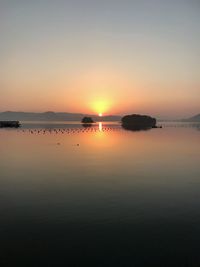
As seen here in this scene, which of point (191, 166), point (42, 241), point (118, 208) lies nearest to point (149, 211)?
point (118, 208)

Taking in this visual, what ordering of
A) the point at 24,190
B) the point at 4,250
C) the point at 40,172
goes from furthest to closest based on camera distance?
the point at 40,172 → the point at 24,190 → the point at 4,250

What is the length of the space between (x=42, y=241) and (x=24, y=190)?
1231 cm

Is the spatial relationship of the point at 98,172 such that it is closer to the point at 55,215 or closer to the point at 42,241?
the point at 55,215

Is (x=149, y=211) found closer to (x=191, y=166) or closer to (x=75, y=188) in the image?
(x=75, y=188)

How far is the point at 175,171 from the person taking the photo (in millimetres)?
39625

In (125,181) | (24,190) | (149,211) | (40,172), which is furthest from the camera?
(40,172)

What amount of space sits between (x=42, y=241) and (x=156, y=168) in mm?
27845

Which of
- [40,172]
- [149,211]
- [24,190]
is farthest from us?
[40,172]

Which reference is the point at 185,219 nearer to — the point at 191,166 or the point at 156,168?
the point at 156,168

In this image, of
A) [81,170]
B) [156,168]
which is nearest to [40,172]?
[81,170]

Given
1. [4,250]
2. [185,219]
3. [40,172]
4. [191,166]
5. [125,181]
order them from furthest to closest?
[191,166] < [40,172] < [125,181] < [185,219] < [4,250]

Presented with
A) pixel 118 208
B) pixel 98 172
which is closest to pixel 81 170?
pixel 98 172

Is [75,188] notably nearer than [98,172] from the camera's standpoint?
Yes

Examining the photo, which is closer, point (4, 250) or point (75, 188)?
point (4, 250)
